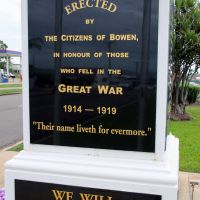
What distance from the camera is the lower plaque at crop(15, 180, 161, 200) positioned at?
2.69m

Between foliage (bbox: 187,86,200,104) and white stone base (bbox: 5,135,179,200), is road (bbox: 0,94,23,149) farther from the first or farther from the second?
foliage (bbox: 187,86,200,104)

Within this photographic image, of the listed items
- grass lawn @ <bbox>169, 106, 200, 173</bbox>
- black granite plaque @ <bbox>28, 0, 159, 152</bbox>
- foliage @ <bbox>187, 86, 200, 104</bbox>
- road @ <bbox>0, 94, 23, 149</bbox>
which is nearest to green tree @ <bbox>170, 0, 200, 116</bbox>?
grass lawn @ <bbox>169, 106, 200, 173</bbox>

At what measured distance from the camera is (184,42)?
1182 cm

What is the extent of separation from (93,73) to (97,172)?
71 centimetres

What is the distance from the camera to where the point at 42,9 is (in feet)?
9.23

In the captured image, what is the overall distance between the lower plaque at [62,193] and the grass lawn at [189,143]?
353 cm

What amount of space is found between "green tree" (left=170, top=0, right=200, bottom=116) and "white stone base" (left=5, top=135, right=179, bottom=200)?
28.3ft

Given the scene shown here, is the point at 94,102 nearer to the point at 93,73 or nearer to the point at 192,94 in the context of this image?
the point at 93,73

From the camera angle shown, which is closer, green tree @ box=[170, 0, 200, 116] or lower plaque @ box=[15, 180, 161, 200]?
lower plaque @ box=[15, 180, 161, 200]

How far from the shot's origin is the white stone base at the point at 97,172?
8.53ft

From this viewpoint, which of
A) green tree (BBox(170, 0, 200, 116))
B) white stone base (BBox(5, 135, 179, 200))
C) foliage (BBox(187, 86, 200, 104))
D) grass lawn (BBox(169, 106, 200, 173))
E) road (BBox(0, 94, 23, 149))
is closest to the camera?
white stone base (BBox(5, 135, 179, 200))

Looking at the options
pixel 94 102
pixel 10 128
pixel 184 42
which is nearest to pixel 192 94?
pixel 184 42

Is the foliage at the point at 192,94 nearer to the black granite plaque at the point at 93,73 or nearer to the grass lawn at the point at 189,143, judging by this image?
the grass lawn at the point at 189,143

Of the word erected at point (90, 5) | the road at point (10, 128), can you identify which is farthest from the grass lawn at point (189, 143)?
the word erected at point (90, 5)
